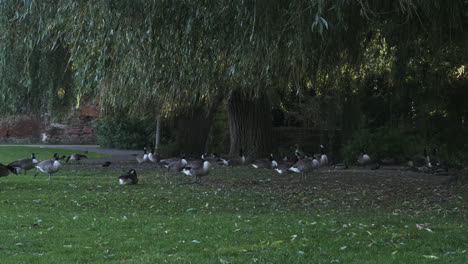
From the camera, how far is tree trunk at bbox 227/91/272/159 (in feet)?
77.3

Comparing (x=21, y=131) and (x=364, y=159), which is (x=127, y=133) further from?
(x=364, y=159)

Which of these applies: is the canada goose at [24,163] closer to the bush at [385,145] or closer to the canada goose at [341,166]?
the canada goose at [341,166]

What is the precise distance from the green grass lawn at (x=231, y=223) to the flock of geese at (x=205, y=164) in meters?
0.67

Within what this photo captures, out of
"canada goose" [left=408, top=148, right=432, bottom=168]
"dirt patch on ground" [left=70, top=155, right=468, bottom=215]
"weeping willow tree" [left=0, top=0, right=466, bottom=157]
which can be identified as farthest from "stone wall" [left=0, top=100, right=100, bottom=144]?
"weeping willow tree" [left=0, top=0, right=466, bottom=157]

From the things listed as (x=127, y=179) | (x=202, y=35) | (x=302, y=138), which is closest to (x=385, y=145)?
(x=302, y=138)

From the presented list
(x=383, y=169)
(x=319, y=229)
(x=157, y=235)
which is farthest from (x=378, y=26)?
(x=383, y=169)

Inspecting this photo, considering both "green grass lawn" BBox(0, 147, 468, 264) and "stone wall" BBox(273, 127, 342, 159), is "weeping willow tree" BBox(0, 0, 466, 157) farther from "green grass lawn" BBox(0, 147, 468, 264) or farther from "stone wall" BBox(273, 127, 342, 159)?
"stone wall" BBox(273, 127, 342, 159)

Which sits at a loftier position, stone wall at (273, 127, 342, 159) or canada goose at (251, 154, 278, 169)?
stone wall at (273, 127, 342, 159)

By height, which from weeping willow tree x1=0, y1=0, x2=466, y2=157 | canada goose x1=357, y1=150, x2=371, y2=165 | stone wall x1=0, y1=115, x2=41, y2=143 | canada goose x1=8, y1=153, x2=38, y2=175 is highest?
weeping willow tree x1=0, y1=0, x2=466, y2=157

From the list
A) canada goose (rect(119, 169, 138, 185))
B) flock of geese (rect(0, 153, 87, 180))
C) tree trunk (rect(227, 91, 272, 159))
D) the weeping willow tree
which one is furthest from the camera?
tree trunk (rect(227, 91, 272, 159))

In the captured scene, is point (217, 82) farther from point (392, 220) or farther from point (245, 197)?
→ point (392, 220)

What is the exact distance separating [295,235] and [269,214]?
2.56 meters

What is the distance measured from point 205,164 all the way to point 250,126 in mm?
7168

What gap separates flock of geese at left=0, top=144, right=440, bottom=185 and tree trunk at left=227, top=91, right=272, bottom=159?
2.03 ft
